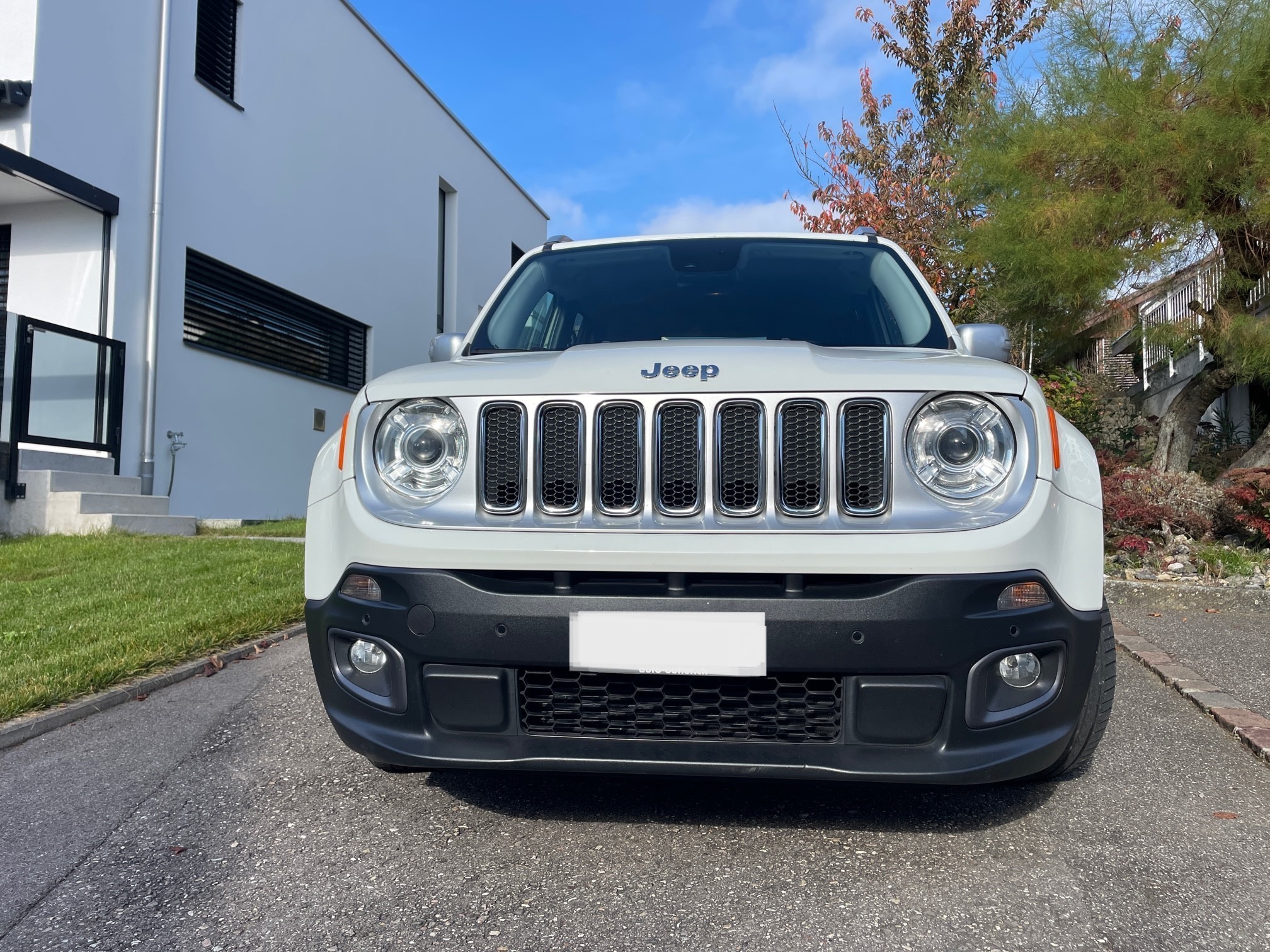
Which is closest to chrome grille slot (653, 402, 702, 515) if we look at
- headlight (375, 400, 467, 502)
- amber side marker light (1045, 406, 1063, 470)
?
headlight (375, 400, 467, 502)

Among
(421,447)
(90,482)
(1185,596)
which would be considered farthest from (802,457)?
(90,482)

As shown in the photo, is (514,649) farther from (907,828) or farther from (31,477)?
(31,477)

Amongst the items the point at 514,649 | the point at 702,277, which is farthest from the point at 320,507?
the point at 702,277

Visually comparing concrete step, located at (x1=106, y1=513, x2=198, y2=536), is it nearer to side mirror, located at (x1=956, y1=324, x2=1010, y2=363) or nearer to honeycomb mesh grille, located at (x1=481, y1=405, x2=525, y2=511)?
honeycomb mesh grille, located at (x1=481, y1=405, x2=525, y2=511)

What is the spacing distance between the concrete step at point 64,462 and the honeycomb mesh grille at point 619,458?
818cm

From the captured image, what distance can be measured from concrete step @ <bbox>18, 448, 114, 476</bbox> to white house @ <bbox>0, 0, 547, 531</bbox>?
0.03 m

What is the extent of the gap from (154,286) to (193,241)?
1.05 metres

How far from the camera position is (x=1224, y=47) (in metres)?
8.95

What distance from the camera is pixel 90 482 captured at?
912cm

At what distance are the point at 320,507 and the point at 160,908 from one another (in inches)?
37.9

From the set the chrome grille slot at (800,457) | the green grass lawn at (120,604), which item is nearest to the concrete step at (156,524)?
the green grass lawn at (120,604)

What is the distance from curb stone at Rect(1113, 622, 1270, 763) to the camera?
337 centimetres

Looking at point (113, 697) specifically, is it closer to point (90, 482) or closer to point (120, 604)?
point (120, 604)

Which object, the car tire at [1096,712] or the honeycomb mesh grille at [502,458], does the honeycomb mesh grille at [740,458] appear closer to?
the honeycomb mesh grille at [502,458]
